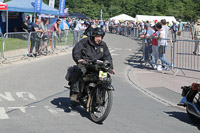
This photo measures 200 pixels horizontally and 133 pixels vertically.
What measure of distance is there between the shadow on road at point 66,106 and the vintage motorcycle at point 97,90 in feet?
1.19

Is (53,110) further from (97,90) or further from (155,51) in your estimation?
(155,51)

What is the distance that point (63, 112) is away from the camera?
7344mm

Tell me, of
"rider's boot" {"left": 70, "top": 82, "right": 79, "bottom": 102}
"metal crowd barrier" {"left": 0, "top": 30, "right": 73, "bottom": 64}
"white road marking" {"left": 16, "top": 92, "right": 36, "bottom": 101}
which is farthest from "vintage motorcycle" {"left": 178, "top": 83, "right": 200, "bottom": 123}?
"metal crowd barrier" {"left": 0, "top": 30, "right": 73, "bottom": 64}

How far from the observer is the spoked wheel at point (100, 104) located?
629 cm

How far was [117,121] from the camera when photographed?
6770 millimetres

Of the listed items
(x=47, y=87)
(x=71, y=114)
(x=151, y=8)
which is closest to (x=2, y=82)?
(x=47, y=87)

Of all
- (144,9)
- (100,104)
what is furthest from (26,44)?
(144,9)

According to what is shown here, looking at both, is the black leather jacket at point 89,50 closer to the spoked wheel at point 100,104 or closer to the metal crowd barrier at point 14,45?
the spoked wheel at point 100,104

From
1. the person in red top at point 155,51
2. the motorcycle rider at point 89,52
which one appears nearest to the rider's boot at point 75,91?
the motorcycle rider at point 89,52

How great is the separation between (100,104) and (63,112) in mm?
1142

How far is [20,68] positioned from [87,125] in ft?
24.5

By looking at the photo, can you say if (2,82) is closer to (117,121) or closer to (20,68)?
(20,68)

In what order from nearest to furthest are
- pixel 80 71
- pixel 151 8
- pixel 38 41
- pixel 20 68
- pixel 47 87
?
1. pixel 80 71
2. pixel 47 87
3. pixel 20 68
4. pixel 38 41
5. pixel 151 8

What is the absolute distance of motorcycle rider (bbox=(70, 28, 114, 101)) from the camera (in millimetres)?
6875
